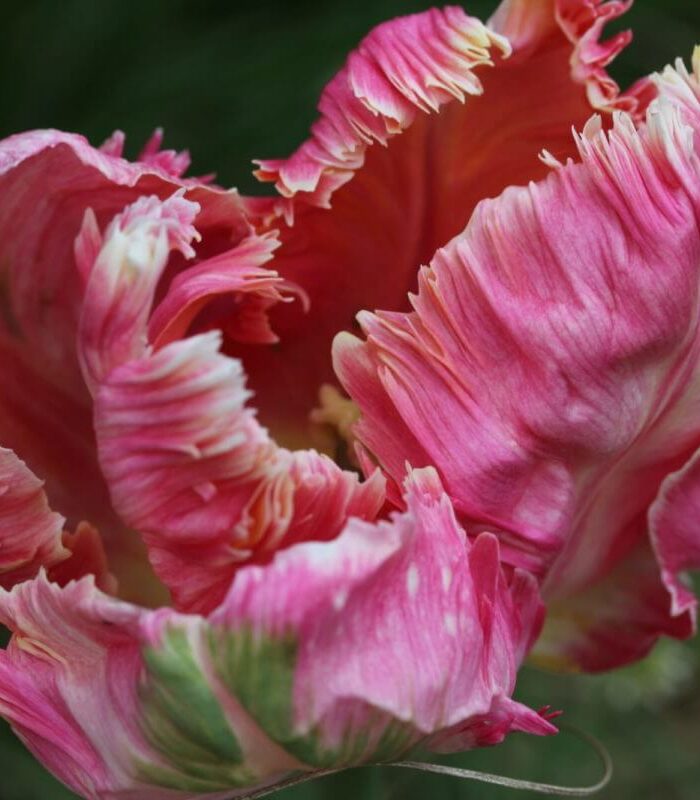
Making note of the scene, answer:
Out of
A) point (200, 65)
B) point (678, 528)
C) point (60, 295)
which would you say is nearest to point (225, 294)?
point (60, 295)

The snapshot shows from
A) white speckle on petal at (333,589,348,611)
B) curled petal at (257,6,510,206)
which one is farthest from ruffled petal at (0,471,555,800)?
curled petal at (257,6,510,206)

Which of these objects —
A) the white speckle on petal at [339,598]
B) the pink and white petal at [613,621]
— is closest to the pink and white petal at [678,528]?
the pink and white petal at [613,621]

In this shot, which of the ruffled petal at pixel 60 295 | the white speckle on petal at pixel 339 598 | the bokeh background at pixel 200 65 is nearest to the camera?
the white speckle on petal at pixel 339 598

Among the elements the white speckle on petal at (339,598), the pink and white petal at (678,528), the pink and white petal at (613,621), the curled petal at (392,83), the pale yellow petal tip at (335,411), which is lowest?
the pink and white petal at (613,621)

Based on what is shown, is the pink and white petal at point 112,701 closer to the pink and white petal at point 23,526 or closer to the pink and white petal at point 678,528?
the pink and white petal at point 23,526

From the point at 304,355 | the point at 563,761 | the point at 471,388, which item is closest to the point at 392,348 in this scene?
the point at 471,388

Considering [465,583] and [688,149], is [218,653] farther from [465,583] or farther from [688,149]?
[688,149]
